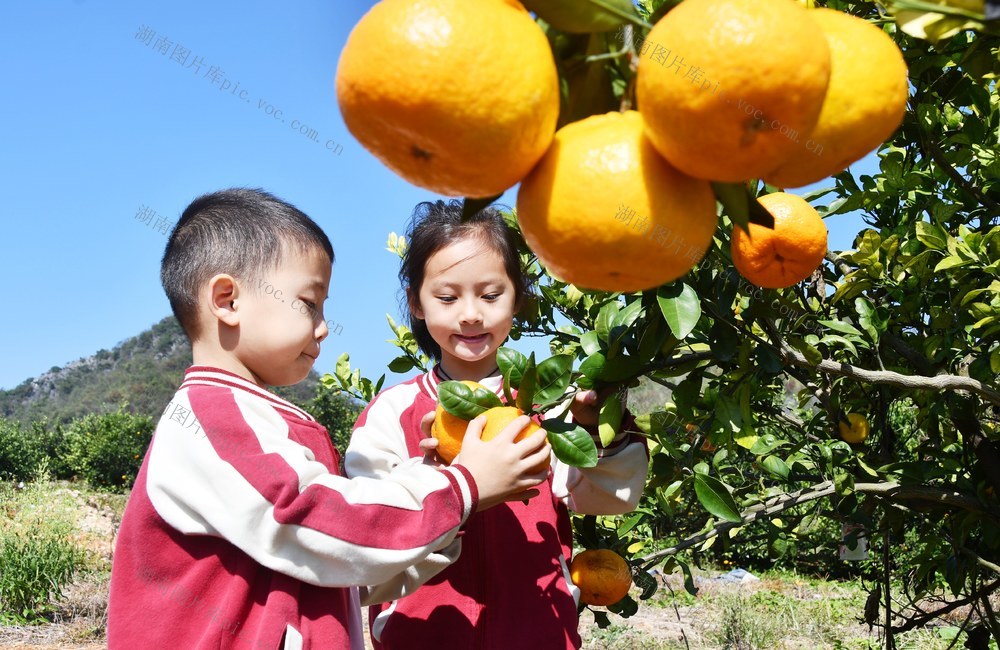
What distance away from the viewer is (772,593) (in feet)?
23.1

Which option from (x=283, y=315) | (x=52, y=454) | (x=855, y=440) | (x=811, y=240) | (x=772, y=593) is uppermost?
(x=811, y=240)

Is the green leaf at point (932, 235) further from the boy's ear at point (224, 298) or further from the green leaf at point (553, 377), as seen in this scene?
the boy's ear at point (224, 298)

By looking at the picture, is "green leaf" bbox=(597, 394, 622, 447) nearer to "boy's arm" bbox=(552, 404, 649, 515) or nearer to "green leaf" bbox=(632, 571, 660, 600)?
"boy's arm" bbox=(552, 404, 649, 515)

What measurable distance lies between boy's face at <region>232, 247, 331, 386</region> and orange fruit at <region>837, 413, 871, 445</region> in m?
1.52

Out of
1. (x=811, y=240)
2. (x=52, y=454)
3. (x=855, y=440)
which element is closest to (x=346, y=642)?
(x=811, y=240)

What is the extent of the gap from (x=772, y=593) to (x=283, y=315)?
6.66 m

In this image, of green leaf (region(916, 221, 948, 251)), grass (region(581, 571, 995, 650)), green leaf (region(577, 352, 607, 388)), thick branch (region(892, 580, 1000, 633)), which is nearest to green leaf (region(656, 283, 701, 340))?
green leaf (region(577, 352, 607, 388))

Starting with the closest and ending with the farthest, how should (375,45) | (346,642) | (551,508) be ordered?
(375,45), (346,642), (551,508)

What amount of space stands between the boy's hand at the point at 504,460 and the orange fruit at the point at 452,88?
0.61 meters

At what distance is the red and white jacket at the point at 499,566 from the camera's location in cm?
158

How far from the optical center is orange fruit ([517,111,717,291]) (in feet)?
1.69

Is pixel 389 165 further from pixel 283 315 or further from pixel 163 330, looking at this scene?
pixel 163 330

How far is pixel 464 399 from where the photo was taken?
1104mm

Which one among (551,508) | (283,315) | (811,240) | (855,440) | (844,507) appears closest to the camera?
(811,240)
